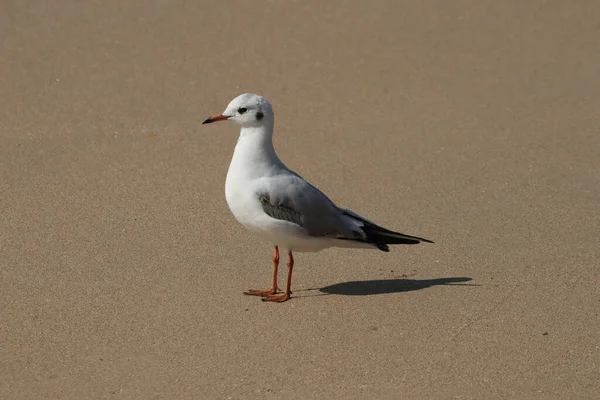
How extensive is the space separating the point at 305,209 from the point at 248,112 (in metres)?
0.64

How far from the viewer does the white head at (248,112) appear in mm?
5477

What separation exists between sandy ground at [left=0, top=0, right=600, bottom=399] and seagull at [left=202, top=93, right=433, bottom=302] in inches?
12.7

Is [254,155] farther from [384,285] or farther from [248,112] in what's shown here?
[384,285]

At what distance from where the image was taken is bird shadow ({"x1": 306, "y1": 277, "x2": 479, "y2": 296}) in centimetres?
561

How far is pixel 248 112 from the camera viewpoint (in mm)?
5484

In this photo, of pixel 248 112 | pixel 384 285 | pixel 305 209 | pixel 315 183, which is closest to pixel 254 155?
pixel 248 112

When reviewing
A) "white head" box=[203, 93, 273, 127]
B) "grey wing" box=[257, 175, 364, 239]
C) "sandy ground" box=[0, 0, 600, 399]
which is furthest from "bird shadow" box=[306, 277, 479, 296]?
"white head" box=[203, 93, 273, 127]

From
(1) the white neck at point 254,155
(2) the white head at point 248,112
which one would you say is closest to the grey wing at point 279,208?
(1) the white neck at point 254,155

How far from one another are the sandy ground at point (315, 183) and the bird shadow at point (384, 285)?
0.02 meters

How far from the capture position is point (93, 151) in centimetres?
761

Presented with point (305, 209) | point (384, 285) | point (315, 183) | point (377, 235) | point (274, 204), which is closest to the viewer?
point (274, 204)

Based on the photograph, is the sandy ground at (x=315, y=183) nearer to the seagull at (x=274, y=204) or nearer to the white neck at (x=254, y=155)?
the seagull at (x=274, y=204)

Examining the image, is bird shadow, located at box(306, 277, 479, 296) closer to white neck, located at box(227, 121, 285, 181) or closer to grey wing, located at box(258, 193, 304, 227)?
grey wing, located at box(258, 193, 304, 227)

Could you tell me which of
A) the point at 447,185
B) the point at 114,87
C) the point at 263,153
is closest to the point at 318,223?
the point at 263,153
